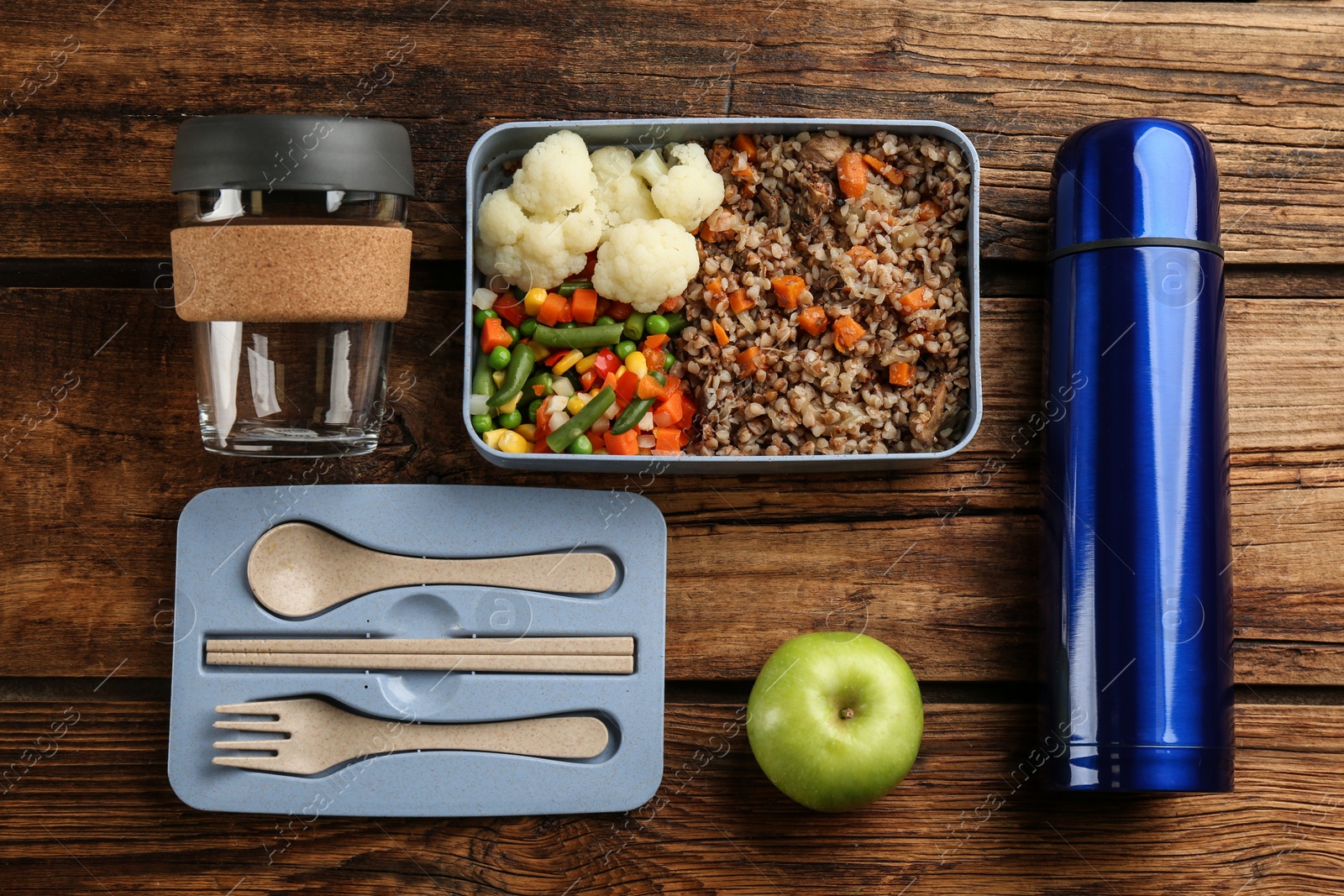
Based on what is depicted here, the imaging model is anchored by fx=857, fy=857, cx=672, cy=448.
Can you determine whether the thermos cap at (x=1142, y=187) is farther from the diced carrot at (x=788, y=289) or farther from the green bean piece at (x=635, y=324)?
the green bean piece at (x=635, y=324)

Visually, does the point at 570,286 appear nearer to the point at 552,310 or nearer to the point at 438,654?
the point at 552,310

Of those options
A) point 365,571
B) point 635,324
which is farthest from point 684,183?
point 365,571

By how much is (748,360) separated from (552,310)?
299mm

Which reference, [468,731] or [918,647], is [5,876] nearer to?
[468,731]

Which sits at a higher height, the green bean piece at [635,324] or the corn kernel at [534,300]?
the corn kernel at [534,300]

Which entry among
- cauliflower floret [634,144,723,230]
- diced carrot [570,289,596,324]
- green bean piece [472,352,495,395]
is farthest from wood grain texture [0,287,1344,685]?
cauliflower floret [634,144,723,230]

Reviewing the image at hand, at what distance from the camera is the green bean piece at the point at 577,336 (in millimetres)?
1254

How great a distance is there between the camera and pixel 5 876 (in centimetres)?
131

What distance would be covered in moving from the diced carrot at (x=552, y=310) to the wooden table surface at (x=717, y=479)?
172 mm

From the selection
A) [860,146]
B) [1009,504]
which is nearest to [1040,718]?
[1009,504]

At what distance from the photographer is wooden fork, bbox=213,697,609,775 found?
4.17ft

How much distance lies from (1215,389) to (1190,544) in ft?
0.74

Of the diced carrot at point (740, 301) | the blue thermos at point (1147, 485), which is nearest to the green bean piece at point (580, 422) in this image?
the diced carrot at point (740, 301)

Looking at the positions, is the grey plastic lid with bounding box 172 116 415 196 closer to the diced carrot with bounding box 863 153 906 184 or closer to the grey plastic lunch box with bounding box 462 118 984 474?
the grey plastic lunch box with bounding box 462 118 984 474
